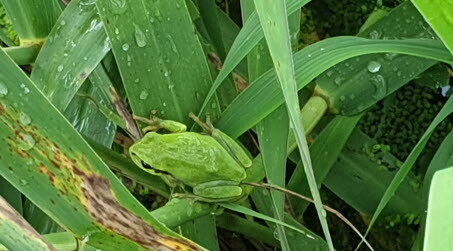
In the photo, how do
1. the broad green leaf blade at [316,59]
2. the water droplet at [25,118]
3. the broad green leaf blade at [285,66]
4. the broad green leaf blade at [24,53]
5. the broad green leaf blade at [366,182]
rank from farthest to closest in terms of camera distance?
the broad green leaf blade at [366,182], the broad green leaf blade at [24,53], the broad green leaf blade at [316,59], the water droplet at [25,118], the broad green leaf blade at [285,66]

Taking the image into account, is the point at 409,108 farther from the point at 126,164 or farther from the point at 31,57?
the point at 31,57

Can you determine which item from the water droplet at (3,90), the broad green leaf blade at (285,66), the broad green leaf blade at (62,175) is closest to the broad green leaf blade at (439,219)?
the broad green leaf blade at (285,66)

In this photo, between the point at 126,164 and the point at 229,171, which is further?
the point at 126,164

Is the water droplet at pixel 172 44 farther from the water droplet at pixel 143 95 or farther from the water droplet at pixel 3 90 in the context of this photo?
the water droplet at pixel 3 90

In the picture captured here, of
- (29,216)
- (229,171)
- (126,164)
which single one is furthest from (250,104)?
(29,216)

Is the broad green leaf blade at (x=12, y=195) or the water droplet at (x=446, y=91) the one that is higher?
the broad green leaf blade at (x=12, y=195)

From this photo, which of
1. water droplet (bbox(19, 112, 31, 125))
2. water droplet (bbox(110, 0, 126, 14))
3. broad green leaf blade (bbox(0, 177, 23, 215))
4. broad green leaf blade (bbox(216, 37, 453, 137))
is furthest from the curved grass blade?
broad green leaf blade (bbox(0, 177, 23, 215))
